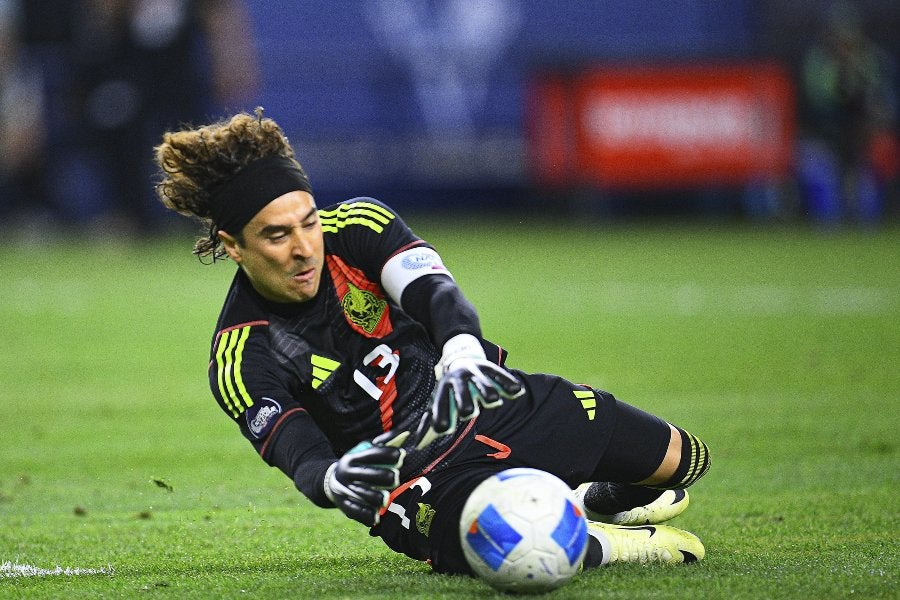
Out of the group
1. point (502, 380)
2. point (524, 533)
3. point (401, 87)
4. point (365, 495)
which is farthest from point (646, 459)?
point (401, 87)

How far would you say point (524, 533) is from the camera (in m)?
4.56

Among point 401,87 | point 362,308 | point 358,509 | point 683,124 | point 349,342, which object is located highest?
point 362,308

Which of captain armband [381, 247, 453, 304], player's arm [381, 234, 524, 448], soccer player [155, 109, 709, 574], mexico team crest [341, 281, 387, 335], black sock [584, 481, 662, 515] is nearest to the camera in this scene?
player's arm [381, 234, 524, 448]

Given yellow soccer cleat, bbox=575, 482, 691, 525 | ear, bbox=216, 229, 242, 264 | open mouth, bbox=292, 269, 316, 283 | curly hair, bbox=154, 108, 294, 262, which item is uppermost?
curly hair, bbox=154, 108, 294, 262

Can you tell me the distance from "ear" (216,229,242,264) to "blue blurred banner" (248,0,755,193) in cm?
1687

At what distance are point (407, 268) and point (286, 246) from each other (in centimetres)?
40

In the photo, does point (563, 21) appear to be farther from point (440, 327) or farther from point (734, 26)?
point (440, 327)

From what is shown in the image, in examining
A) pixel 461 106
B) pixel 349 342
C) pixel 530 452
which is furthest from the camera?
pixel 461 106

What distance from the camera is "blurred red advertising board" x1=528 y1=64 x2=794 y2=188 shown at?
2067 cm

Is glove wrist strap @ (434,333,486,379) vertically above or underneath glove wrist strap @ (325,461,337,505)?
above

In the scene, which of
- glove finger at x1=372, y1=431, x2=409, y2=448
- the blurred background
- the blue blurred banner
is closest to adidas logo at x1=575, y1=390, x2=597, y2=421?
glove finger at x1=372, y1=431, x2=409, y2=448

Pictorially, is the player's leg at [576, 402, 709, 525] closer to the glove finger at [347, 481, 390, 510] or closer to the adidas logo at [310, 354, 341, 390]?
the adidas logo at [310, 354, 341, 390]

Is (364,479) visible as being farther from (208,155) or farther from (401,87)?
(401,87)

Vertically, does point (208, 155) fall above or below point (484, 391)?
above
